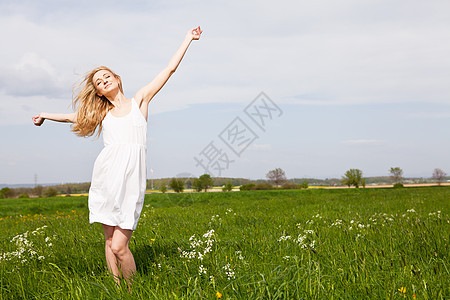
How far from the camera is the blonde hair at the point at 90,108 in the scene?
13.4 ft

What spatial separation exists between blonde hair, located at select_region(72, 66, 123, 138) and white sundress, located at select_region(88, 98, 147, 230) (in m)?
0.29

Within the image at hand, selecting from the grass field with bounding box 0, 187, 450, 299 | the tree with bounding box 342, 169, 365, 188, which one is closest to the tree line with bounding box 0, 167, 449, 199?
the tree with bounding box 342, 169, 365, 188

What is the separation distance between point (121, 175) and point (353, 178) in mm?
63931

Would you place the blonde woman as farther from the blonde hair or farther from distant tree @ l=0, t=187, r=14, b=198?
distant tree @ l=0, t=187, r=14, b=198

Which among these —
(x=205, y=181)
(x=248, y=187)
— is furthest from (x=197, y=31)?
(x=248, y=187)

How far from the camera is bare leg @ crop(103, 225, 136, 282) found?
3529 millimetres

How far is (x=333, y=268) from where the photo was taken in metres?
3.22

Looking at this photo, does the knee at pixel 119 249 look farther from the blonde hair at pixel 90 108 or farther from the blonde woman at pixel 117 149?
the blonde hair at pixel 90 108

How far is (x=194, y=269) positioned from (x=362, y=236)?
99.9 inches

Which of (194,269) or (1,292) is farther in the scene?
(1,292)

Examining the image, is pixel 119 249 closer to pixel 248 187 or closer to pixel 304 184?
pixel 248 187

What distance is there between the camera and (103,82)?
4035mm

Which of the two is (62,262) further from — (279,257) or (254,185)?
(254,185)

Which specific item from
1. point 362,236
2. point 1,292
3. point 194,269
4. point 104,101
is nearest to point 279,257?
point 194,269
